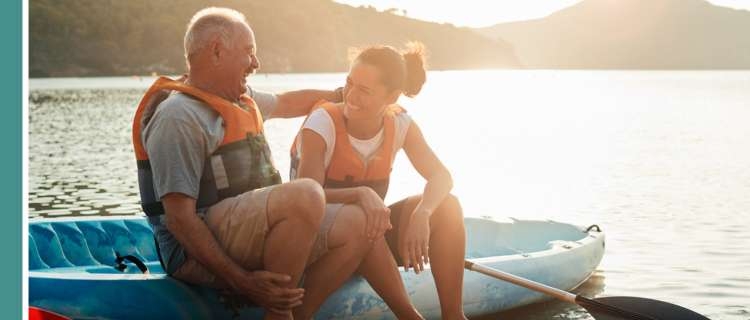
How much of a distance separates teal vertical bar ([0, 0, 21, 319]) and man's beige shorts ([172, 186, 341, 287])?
0.99m

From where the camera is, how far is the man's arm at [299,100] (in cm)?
484

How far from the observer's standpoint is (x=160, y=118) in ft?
12.0

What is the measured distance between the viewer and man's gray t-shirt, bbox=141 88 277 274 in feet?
11.8

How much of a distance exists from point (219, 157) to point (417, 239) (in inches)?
39.0

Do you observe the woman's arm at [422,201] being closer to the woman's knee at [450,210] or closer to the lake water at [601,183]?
the woman's knee at [450,210]

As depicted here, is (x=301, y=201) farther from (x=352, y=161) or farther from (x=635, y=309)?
(x=635, y=309)

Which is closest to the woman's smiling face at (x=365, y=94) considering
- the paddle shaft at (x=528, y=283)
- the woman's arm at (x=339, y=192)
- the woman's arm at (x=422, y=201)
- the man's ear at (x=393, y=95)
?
the man's ear at (x=393, y=95)

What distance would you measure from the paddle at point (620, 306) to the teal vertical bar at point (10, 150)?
97.0 inches

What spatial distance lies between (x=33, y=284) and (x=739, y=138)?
21.4 meters

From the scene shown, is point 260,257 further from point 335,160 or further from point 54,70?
point 54,70

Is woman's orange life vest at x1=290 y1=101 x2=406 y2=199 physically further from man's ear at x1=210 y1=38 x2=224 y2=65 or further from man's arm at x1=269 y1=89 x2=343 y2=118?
man's ear at x1=210 y1=38 x2=224 y2=65

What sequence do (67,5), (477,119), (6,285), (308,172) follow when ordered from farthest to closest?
(67,5) < (477,119) < (308,172) < (6,285)

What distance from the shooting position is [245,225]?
12.1ft

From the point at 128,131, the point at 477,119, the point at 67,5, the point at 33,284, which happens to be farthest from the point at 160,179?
the point at 67,5
